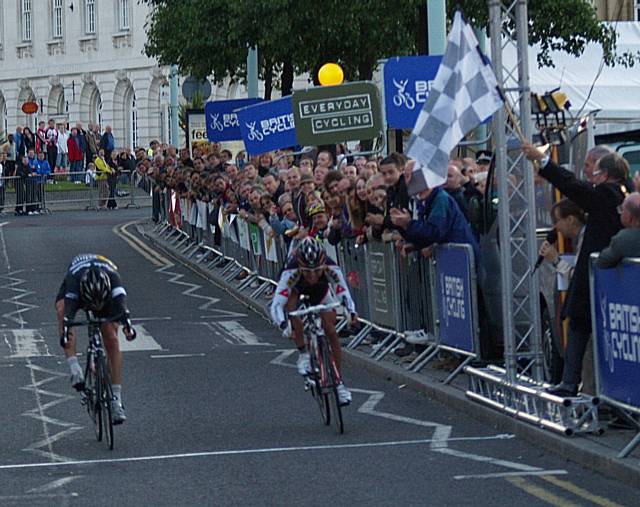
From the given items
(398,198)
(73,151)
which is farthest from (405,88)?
(73,151)

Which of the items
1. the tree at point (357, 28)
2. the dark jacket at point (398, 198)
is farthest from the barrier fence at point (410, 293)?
the tree at point (357, 28)

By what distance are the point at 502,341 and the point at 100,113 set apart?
67057mm

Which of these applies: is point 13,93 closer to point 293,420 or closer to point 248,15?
point 248,15

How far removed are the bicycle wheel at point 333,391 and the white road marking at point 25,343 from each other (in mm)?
6234

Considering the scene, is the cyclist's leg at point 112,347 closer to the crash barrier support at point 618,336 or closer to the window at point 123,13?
the crash barrier support at point 618,336

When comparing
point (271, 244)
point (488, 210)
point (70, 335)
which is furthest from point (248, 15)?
point (70, 335)

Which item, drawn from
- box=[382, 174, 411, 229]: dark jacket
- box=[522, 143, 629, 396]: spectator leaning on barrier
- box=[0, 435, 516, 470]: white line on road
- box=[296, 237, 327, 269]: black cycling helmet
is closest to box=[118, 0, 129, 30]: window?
box=[382, 174, 411, 229]: dark jacket

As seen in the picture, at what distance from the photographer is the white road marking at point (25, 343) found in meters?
18.8

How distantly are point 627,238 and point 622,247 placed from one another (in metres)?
0.06

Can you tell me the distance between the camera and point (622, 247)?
1060 cm

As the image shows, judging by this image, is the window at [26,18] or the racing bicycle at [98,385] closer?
the racing bicycle at [98,385]

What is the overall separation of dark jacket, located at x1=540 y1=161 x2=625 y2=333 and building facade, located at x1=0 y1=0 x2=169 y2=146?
6360 cm

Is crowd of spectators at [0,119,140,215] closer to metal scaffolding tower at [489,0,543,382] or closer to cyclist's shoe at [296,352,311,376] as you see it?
metal scaffolding tower at [489,0,543,382]

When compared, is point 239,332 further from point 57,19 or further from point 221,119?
point 57,19
